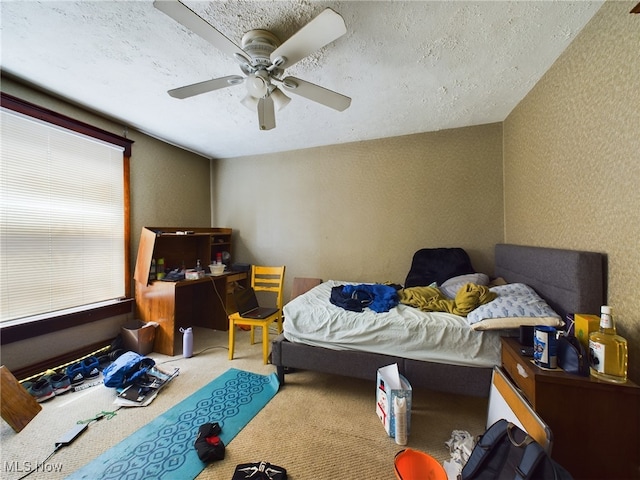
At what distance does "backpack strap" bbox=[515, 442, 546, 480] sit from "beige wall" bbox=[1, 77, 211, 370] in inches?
133

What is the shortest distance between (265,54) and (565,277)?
2.32 meters

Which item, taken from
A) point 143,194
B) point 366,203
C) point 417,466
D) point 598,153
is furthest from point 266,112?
point 417,466

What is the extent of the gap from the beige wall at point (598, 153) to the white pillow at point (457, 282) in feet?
1.77

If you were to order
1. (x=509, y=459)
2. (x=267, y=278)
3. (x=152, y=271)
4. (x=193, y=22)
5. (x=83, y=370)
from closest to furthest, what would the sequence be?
(x=509, y=459) → (x=193, y=22) → (x=83, y=370) → (x=152, y=271) → (x=267, y=278)

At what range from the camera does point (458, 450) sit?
135cm

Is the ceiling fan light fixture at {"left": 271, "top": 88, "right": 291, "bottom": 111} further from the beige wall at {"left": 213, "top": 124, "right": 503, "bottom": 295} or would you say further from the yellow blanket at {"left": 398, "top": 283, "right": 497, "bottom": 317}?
the yellow blanket at {"left": 398, "top": 283, "right": 497, "bottom": 317}

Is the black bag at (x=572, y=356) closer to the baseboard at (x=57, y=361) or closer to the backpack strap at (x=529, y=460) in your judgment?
the backpack strap at (x=529, y=460)

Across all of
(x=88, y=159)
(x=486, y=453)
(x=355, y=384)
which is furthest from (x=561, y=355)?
(x=88, y=159)

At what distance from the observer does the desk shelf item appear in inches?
102

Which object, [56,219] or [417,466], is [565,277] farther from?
[56,219]

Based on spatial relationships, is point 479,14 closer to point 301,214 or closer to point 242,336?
point 301,214

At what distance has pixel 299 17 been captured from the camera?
1381 millimetres

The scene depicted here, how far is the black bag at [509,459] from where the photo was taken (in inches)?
33.2

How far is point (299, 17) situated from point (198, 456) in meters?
2.59
